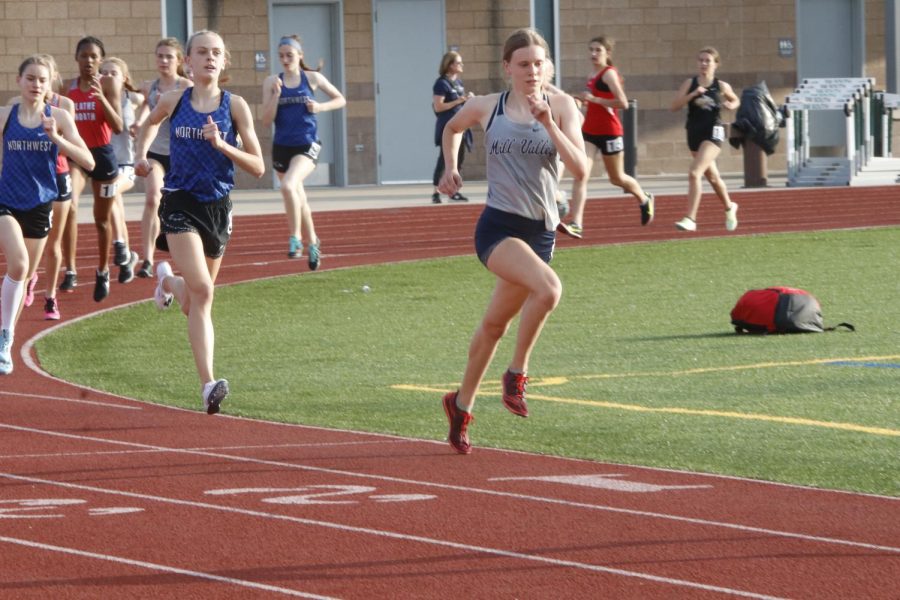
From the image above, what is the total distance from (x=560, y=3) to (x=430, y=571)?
28412 millimetres

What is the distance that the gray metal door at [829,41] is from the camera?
34.2 m

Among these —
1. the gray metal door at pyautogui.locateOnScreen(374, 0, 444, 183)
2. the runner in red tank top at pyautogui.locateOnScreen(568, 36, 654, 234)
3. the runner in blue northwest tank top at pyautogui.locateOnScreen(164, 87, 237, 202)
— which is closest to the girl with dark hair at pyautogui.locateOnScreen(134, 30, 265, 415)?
the runner in blue northwest tank top at pyautogui.locateOnScreen(164, 87, 237, 202)

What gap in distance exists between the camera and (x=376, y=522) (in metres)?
6.37

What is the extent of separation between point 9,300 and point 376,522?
534cm

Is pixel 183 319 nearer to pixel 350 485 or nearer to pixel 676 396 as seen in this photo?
pixel 676 396

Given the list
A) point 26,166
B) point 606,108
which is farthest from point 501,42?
point 26,166

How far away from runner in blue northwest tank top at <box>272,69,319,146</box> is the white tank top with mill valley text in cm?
849

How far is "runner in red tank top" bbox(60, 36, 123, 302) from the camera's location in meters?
14.3

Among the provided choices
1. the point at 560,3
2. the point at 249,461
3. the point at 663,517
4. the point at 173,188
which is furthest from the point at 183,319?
the point at 560,3

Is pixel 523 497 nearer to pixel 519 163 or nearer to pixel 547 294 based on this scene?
pixel 547 294

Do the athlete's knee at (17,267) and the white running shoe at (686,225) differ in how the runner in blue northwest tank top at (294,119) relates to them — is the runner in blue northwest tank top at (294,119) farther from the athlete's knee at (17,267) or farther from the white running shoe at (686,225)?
the athlete's knee at (17,267)

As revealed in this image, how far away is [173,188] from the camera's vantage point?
29.5 feet

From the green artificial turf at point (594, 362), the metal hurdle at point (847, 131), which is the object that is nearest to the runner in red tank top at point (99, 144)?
the green artificial turf at point (594, 362)

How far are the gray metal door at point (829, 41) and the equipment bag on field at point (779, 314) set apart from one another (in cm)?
2308
